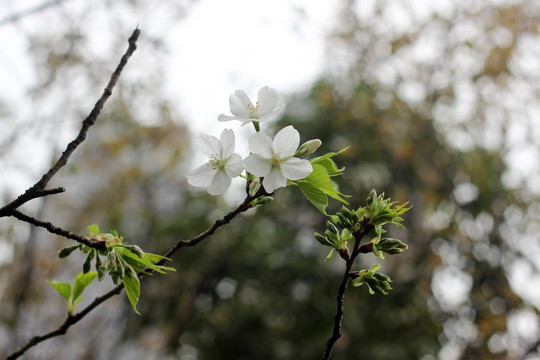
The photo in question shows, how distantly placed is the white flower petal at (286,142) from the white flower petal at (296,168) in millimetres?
16

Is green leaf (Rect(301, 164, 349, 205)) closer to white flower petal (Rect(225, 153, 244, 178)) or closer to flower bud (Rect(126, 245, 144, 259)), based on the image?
white flower petal (Rect(225, 153, 244, 178))

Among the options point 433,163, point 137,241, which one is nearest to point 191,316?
point 137,241

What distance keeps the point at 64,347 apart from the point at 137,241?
1071mm

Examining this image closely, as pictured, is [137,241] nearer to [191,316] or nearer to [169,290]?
[169,290]

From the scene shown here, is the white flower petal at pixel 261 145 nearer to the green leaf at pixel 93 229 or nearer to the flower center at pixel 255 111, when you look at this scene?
the flower center at pixel 255 111

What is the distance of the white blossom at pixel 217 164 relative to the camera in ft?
2.28

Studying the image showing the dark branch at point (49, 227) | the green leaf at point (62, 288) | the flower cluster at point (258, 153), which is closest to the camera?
the dark branch at point (49, 227)

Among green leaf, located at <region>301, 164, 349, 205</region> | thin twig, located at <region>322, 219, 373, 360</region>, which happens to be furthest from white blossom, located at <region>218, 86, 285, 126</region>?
thin twig, located at <region>322, 219, 373, 360</region>

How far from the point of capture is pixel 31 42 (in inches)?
114

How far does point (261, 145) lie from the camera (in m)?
0.65

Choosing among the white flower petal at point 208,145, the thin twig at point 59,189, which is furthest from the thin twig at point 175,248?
the white flower petal at point 208,145

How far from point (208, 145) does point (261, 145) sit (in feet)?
0.40

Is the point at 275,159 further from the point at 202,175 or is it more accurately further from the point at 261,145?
the point at 202,175

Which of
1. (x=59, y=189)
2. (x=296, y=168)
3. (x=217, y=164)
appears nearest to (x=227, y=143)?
(x=217, y=164)
